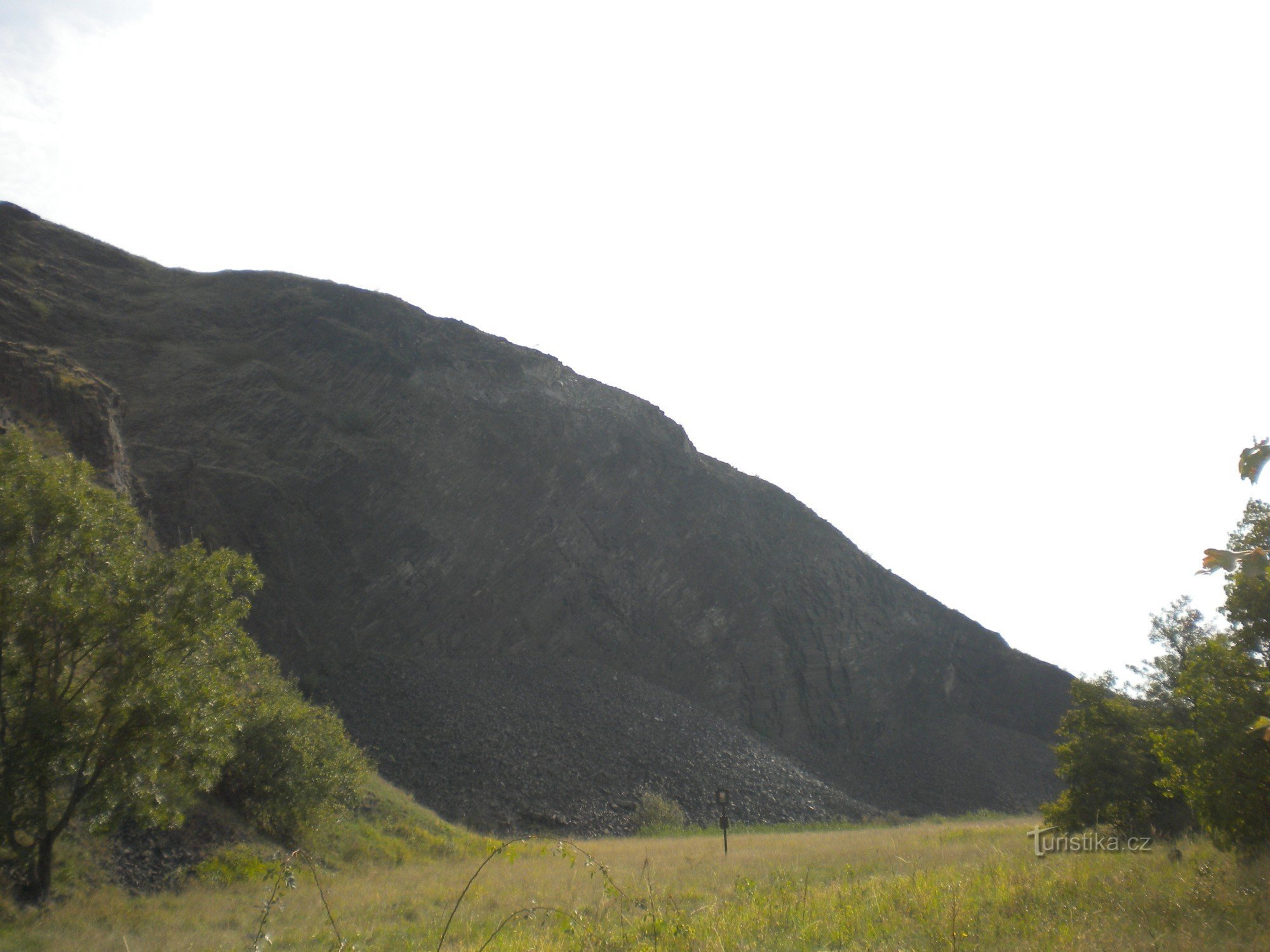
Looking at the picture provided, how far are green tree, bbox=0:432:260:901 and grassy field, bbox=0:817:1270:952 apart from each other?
1.77 metres

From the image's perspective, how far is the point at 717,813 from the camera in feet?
121

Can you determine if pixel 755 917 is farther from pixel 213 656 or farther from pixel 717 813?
pixel 717 813

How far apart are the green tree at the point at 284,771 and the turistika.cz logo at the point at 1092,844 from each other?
17382 mm

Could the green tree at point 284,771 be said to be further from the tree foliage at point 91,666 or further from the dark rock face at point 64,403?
the dark rock face at point 64,403

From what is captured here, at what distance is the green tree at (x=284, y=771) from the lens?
787 inches

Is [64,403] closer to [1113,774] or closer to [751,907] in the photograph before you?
[751,907]

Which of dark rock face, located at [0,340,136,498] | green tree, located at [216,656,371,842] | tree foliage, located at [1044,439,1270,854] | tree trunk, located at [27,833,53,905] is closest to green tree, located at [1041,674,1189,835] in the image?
tree foliage, located at [1044,439,1270,854]

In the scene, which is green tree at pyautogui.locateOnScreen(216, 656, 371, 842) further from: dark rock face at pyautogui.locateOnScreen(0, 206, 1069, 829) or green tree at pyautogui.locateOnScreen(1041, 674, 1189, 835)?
green tree at pyautogui.locateOnScreen(1041, 674, 1189, 835)

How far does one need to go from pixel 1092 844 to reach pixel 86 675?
18.1 meters

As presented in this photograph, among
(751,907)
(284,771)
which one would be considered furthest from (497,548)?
(751,907)

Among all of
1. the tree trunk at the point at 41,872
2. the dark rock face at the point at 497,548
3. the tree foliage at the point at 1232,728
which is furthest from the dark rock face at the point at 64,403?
the tree foliage at the point at 1232,728

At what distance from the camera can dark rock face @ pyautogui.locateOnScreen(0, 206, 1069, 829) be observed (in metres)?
40.8

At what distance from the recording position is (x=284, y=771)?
806 inches

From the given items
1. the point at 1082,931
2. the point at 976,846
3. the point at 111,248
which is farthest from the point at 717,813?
the point at 111,248
